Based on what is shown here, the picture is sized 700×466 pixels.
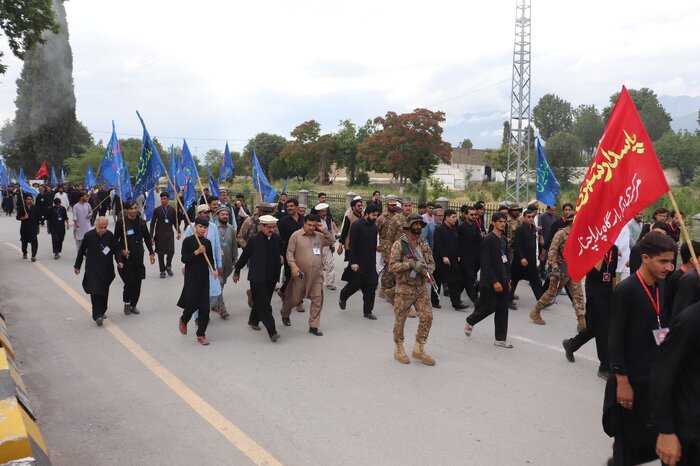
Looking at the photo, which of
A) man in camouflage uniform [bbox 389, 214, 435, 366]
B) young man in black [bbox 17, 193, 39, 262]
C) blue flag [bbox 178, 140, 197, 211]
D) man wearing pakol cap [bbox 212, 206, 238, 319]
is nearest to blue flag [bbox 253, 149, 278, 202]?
blue flag [bbox 178, 140, 197, 211]

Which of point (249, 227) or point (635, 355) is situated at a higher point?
point (249, 227)

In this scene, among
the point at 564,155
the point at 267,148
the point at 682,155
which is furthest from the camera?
the point at 267,148

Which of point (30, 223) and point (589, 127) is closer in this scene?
point (30, 223)

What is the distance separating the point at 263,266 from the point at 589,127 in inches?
3420

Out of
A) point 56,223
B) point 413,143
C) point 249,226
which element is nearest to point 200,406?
point 249,226

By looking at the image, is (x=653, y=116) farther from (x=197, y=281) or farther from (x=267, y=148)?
(x=197, y=281)

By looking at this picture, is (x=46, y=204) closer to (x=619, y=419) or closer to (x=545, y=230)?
(x=545, y=230)

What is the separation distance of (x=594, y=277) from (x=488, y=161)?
214ft

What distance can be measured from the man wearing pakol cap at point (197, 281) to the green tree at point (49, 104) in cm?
5272

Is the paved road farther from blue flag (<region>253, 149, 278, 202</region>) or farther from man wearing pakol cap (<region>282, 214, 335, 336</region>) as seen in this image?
blue flag (<region>253, 149, 278, 202</region>)

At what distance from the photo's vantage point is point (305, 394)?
553 cm

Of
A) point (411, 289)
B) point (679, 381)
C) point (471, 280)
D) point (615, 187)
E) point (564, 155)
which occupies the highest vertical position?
point (564, 155)

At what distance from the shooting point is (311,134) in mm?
Result: 51375

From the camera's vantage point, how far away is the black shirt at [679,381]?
2.77 metres
